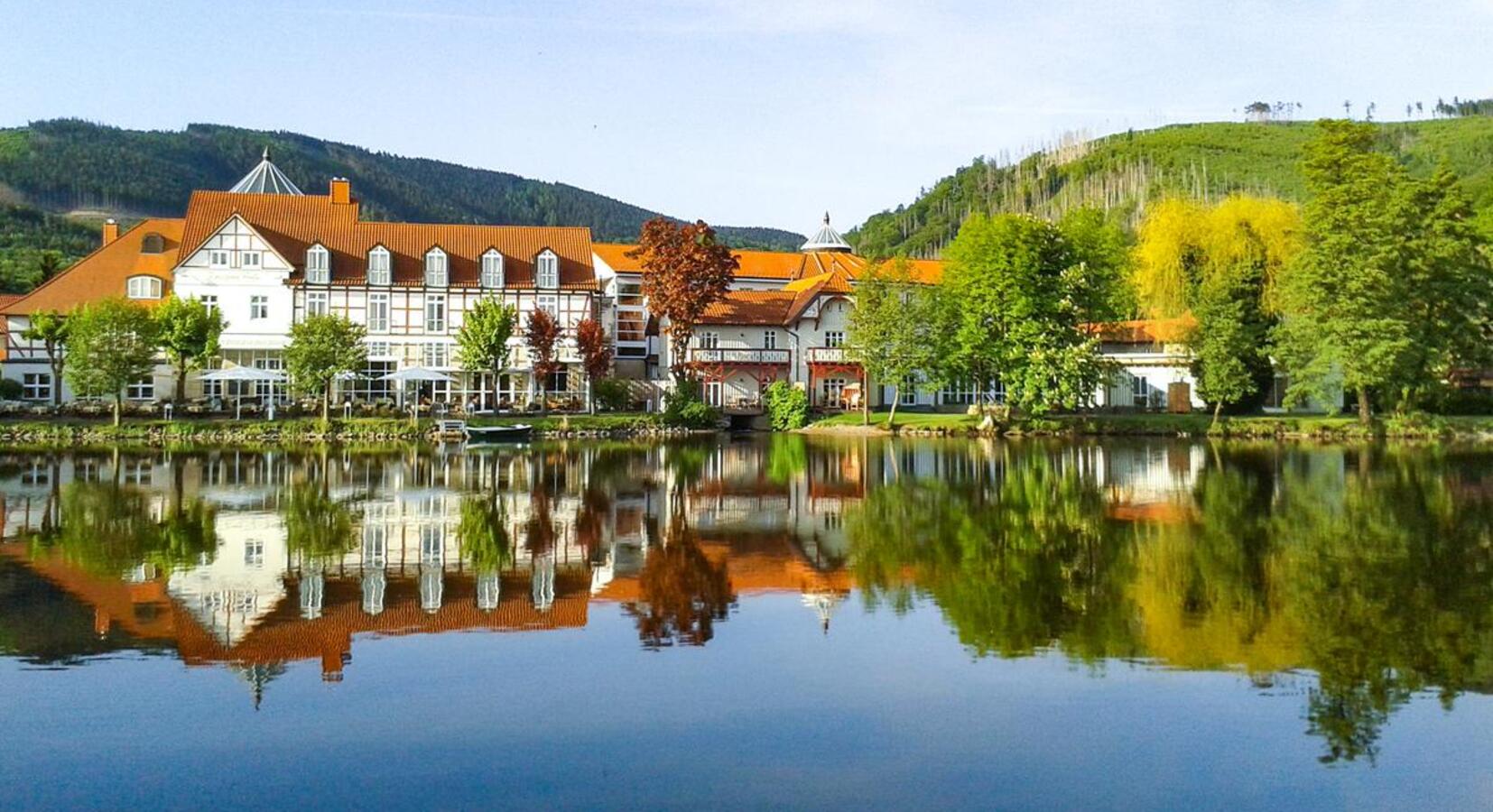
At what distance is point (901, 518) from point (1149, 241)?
118 feet

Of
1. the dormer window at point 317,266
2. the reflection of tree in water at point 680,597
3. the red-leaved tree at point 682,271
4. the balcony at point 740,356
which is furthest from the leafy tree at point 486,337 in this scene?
the reflection of tree in water at point 680,597

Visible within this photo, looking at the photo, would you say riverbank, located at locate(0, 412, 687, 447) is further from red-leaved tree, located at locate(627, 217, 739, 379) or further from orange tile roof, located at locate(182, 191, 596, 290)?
orange tile roof, located at locate(182, 191, 596, 290)

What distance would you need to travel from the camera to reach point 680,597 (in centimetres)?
1352

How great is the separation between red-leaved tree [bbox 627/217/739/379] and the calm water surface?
27758 mm

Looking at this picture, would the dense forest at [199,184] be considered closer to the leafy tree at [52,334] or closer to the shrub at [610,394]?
the leafy tree at [52,334]

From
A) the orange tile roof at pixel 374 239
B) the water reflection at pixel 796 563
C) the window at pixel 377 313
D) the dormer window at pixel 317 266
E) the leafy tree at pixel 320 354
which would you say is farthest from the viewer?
the orange tile roof at pixel 374 239

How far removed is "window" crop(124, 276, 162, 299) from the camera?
51.1 meters

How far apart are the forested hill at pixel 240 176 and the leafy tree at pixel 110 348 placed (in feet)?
294

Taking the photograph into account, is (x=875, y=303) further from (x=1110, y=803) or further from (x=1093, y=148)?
(x=1093, y=148)

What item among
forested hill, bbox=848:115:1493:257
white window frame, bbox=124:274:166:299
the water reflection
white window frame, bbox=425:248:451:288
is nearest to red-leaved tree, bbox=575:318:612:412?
white window frame, bbox=425:248:451:288

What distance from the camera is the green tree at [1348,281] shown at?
4109cm

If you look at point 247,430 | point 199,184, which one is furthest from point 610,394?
point 199,184

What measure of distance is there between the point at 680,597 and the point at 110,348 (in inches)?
1348

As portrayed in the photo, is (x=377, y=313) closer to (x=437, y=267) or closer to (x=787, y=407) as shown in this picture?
(x=437, y=267)
